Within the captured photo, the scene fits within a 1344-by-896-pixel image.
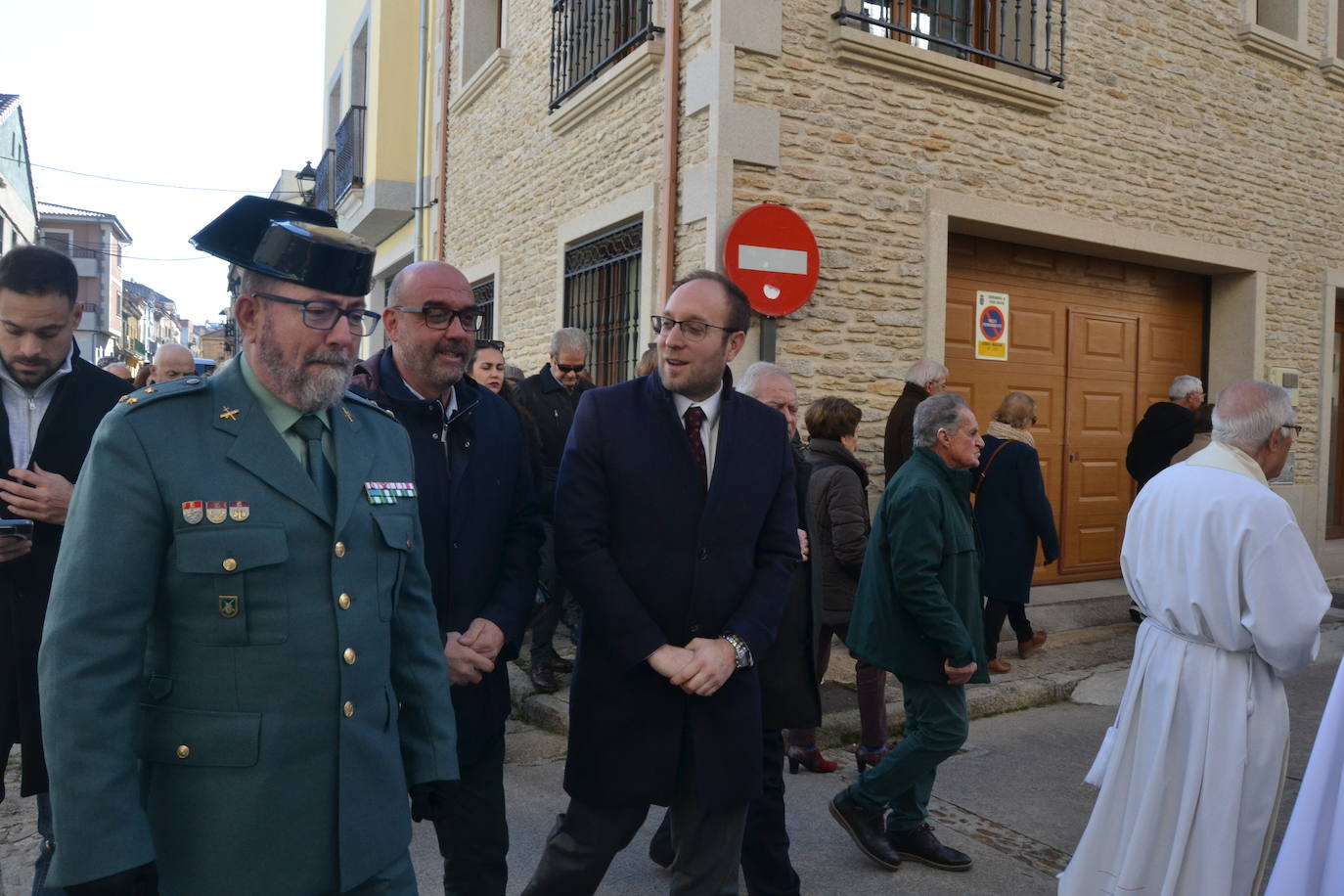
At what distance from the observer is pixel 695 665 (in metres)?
2.60

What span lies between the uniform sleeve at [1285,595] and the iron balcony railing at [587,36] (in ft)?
21.8

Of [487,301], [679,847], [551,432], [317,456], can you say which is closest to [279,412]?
[317,456]

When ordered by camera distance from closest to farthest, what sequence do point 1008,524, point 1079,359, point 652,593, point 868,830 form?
point 652,593, point 868,830, point 1008,524, point 1079,359

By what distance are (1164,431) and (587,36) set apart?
6.20m

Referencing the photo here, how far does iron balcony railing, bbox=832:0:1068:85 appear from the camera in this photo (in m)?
8.16

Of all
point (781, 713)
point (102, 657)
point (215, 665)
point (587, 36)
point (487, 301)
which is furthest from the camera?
point (487, 301)

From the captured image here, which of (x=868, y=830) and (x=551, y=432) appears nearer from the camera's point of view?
(x=868, y=830)

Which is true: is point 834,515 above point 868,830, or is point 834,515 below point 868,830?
above

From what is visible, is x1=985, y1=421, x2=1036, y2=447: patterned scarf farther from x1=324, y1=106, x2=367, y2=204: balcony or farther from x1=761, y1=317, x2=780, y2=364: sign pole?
x1=324, y1=106, x2=367, y2=204: balcony

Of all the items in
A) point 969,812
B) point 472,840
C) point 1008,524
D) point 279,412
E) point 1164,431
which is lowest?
point 969,812

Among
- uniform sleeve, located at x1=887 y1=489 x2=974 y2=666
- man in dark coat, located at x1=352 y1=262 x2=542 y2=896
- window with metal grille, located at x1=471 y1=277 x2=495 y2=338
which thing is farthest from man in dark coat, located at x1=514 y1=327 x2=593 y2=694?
window with metal grille, located at x1=471 y1=277 x2=495 y2=338

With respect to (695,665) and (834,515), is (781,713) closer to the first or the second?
(695,665)

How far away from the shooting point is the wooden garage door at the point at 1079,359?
345 inches

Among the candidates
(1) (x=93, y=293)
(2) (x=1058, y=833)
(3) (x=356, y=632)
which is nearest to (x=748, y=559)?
(3) (x=356, y=632)
